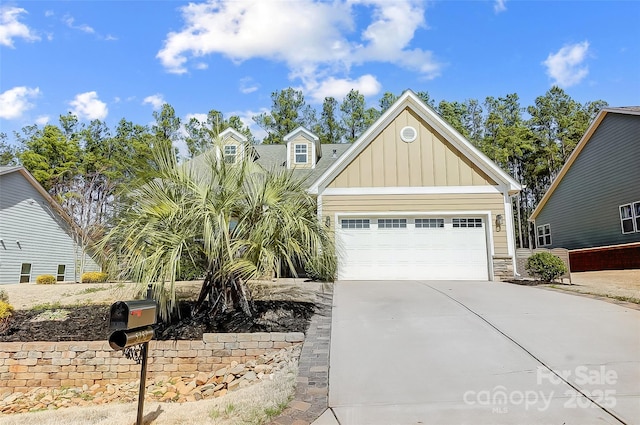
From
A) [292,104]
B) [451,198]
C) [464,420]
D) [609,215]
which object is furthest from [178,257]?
[292,104]

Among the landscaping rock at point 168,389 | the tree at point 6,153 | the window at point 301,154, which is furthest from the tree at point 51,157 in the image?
the landscaping rock at point 168,389

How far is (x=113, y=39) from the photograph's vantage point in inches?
401

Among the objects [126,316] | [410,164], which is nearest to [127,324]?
[126,316]

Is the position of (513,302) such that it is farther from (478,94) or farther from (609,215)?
(478,94)

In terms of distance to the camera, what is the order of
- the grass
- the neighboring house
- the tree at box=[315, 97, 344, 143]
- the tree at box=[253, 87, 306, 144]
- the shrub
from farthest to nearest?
the tree at box=[315, 97, 344, 143]
the tree at box=[253, 87, 306, 144]
the neighboring house
the grass
the shrub

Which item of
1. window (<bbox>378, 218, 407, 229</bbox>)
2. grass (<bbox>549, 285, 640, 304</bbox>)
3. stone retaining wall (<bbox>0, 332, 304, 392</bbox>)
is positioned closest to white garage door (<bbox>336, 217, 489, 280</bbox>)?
window (<bbox>378, 218, 407, 229</bbox>)

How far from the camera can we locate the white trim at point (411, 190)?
40.3ft

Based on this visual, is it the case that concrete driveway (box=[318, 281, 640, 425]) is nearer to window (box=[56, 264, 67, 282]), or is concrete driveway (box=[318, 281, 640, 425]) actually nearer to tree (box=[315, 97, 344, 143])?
window (box=[56, 264, 67, 282])

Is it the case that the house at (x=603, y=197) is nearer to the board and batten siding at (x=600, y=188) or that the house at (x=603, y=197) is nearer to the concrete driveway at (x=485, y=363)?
the board and batten siding at (x=600, y=188)

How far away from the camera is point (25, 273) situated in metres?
18.2

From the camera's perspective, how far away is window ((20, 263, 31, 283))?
18031 millimetres

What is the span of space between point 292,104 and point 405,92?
20715 mm

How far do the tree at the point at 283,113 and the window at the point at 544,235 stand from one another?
1991cm

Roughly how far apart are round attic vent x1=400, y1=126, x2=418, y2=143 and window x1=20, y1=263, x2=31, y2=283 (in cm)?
1916
